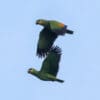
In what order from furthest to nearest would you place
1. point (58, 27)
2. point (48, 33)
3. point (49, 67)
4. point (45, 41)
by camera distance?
point (45, 41)
point (48, 33)
point (49, 67)
point (58, 27)

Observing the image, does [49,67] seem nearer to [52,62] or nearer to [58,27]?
[52,62]

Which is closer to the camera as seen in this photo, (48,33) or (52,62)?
(52,62)

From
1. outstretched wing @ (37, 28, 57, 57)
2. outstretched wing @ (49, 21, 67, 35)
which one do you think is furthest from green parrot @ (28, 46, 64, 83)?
outstretched wing @ (49, 21, 67, 35)

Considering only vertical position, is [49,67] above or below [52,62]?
below

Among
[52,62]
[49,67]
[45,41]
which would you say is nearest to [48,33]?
[45,41]

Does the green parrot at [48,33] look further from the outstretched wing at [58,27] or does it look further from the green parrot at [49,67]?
the green parrot at [49,67]
